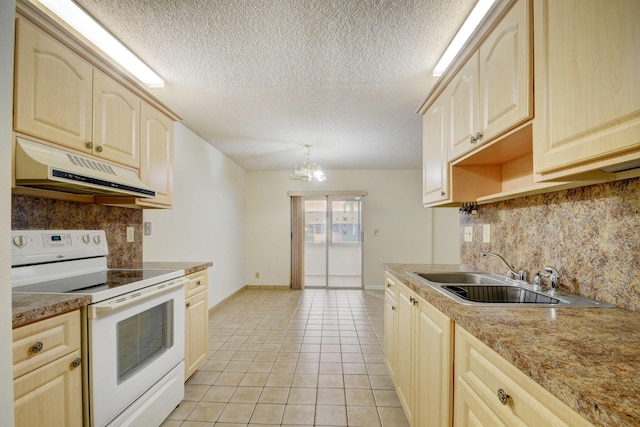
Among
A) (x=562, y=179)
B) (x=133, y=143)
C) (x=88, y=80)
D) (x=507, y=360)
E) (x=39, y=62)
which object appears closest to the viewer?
(x=507, y=360)

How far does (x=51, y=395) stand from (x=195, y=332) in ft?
3.76

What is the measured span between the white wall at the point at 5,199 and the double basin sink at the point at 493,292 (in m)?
1.42

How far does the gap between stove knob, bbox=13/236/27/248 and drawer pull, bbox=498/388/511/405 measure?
2.08m

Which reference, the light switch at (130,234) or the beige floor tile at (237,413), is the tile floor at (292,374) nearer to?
the beige floor tile at (237,413)

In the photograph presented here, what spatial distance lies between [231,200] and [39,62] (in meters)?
3.55

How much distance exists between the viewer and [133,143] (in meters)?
1.95

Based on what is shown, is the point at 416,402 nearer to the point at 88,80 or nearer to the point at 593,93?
the point at 593,93

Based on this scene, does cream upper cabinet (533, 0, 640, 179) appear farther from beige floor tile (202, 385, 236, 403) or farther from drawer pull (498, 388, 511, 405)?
beige floor tile (202, 385, 236, 403)

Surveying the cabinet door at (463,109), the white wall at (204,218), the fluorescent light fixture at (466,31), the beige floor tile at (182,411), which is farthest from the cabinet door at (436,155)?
the white wall at (204,218)

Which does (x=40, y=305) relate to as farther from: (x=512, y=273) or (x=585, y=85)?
(x=512, y=273)

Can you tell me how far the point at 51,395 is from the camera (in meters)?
1.07

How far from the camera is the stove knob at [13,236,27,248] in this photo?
1406 mm

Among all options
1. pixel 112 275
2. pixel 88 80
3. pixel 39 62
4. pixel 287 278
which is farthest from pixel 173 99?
pixel 287 278

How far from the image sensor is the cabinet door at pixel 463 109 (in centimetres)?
143
